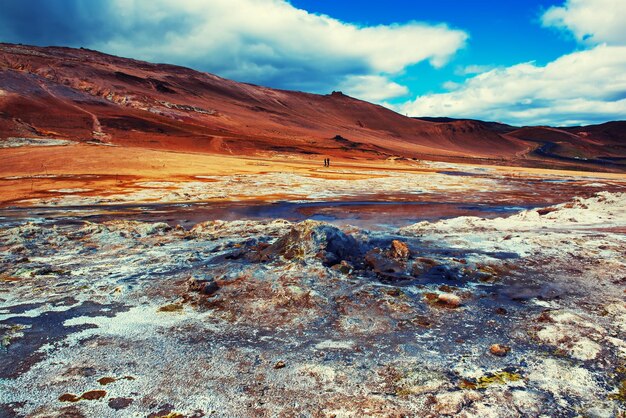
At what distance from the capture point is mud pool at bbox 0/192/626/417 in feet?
13.1

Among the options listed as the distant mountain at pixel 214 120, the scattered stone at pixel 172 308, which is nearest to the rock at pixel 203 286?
the scattered stone at pixel 172 308

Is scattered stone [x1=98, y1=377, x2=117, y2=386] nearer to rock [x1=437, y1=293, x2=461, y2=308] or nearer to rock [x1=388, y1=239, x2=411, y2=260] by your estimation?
rock [x1=437, y1=293, x2=461, y2=308]

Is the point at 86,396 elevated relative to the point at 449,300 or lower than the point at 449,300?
lower

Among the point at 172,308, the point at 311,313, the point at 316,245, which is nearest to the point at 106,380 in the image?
the point at 172,308

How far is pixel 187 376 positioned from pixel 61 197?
18.9 meters

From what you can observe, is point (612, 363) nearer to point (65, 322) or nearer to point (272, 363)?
point (272, 363)

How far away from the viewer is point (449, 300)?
6445 mm

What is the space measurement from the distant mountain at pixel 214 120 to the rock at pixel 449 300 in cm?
4887

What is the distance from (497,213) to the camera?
19.0 m

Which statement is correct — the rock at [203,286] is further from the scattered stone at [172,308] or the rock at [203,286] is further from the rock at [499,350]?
the rock at [499,350]

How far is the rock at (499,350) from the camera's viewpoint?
488 cm

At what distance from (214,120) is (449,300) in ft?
238

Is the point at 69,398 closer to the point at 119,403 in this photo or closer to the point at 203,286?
the point at 119,403

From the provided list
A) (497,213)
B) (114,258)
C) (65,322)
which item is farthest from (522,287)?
(497,213)
